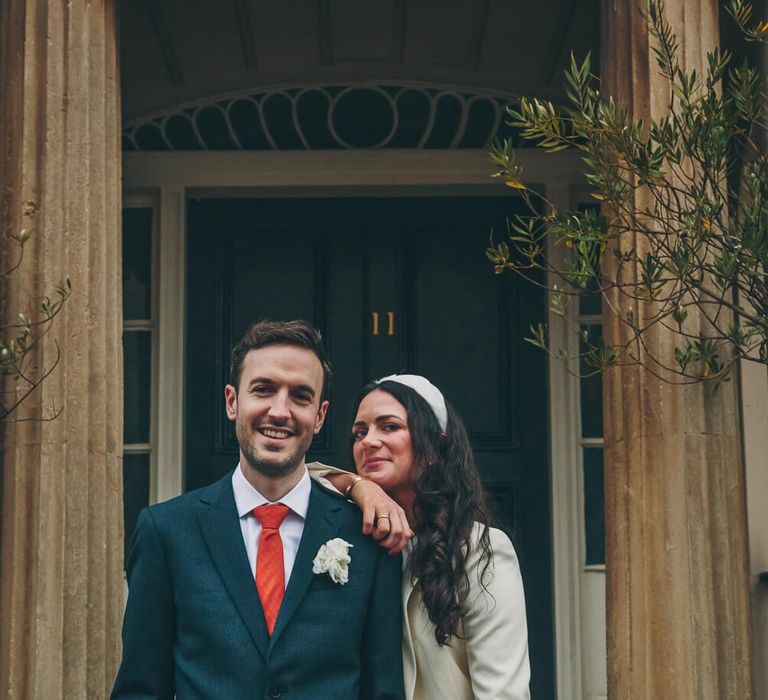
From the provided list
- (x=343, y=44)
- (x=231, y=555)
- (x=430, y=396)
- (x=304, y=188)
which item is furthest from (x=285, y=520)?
(x=343, y=44)

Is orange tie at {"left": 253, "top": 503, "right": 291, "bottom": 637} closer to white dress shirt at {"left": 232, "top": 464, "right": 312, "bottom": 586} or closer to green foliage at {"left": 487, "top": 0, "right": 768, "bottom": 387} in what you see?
white dress shirt at {"left": 232, "top": 464, "right": 312, "bottom": 586}

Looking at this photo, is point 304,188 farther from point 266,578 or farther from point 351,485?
point 266,578

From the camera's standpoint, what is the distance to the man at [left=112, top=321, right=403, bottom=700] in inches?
167

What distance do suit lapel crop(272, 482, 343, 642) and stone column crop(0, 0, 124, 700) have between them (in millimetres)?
1761

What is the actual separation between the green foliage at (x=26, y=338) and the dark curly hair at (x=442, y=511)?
1.53 metres

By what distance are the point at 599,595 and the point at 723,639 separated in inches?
57.6

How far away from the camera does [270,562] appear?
439cm

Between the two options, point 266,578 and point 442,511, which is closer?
point 266,578

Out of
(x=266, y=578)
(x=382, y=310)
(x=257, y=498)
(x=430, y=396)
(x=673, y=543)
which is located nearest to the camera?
(x=266, y=578)

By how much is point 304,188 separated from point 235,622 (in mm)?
3969

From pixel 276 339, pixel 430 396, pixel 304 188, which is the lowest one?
pixel 430 396

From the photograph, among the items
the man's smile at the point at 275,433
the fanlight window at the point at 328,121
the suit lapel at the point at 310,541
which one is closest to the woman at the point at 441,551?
the suit lapel at the point at 310,541

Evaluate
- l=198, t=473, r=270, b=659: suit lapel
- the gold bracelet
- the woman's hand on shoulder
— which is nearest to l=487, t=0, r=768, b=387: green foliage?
the gold bracelet

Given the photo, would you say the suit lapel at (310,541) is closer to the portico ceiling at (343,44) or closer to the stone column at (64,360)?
the stone column at (64,360)
